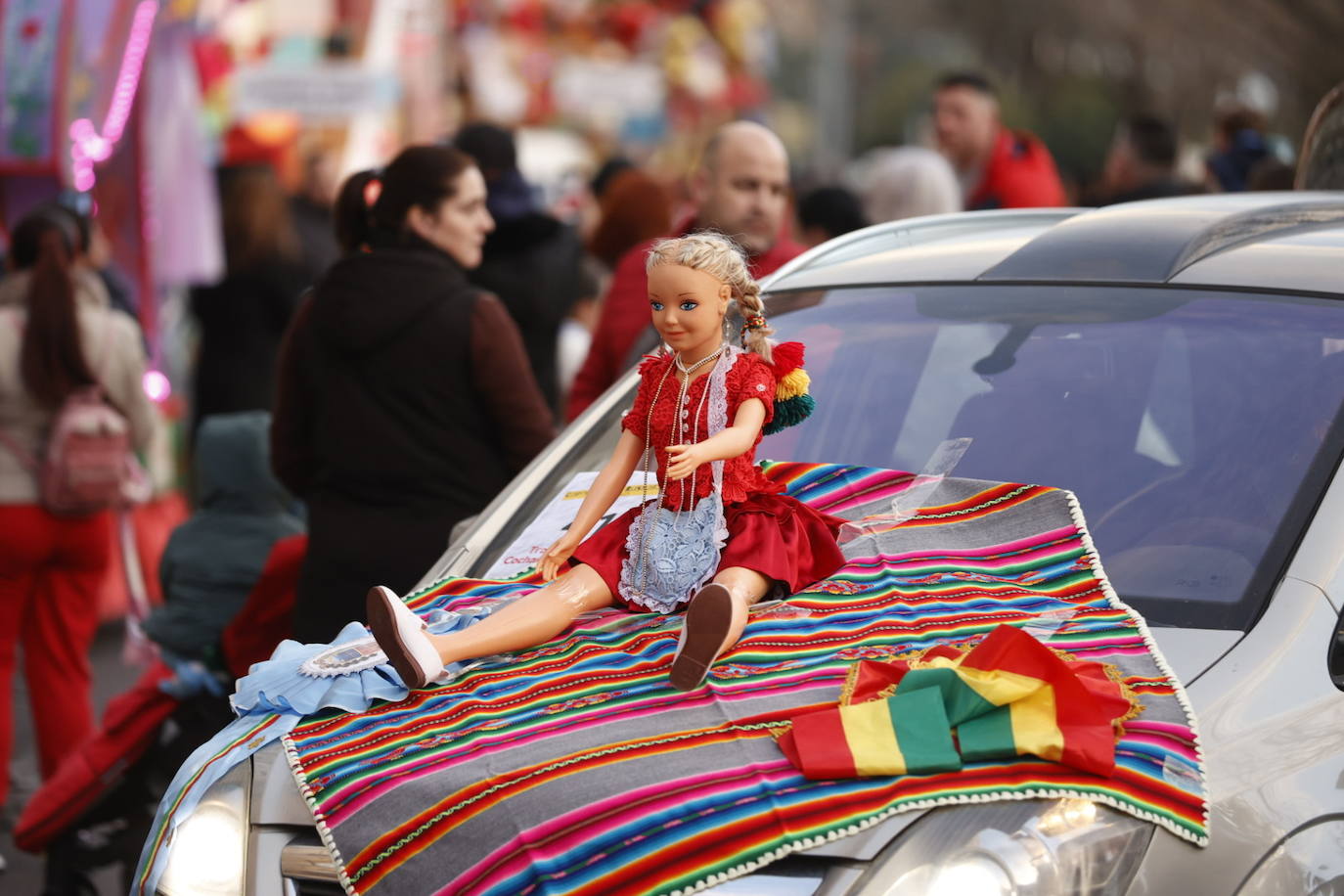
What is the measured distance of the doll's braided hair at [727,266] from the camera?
316cm

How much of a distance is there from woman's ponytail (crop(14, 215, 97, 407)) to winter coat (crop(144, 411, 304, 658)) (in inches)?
48.9

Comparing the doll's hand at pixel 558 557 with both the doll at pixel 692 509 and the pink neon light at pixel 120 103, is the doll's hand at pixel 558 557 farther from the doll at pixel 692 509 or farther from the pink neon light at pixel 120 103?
the pink neon light at pixel 120 103

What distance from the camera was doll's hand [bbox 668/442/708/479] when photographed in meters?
3.06

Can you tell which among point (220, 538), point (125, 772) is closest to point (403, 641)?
point (125, 772)

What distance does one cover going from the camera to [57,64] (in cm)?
902

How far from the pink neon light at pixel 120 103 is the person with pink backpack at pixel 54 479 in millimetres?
2844

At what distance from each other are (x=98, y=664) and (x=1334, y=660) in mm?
6745

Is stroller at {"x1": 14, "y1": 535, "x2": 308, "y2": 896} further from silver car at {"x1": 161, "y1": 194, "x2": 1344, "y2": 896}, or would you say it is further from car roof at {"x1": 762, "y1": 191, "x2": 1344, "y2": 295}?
car roof at {"x1": 762, "y1": 191, "x2": 1344, "y2": 295}

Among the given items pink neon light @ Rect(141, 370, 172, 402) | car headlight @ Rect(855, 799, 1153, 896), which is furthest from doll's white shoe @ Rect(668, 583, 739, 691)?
pink neon light @ Rect(141, 370, 172, 402)

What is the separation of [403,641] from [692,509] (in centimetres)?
55

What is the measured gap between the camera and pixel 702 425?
3229mm

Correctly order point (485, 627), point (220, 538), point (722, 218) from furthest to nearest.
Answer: point (722, 218) → point (220, 538) → point (485, 627)

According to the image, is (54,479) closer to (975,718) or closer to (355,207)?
(355,207)

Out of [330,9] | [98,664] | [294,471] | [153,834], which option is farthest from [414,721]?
[330,9]
